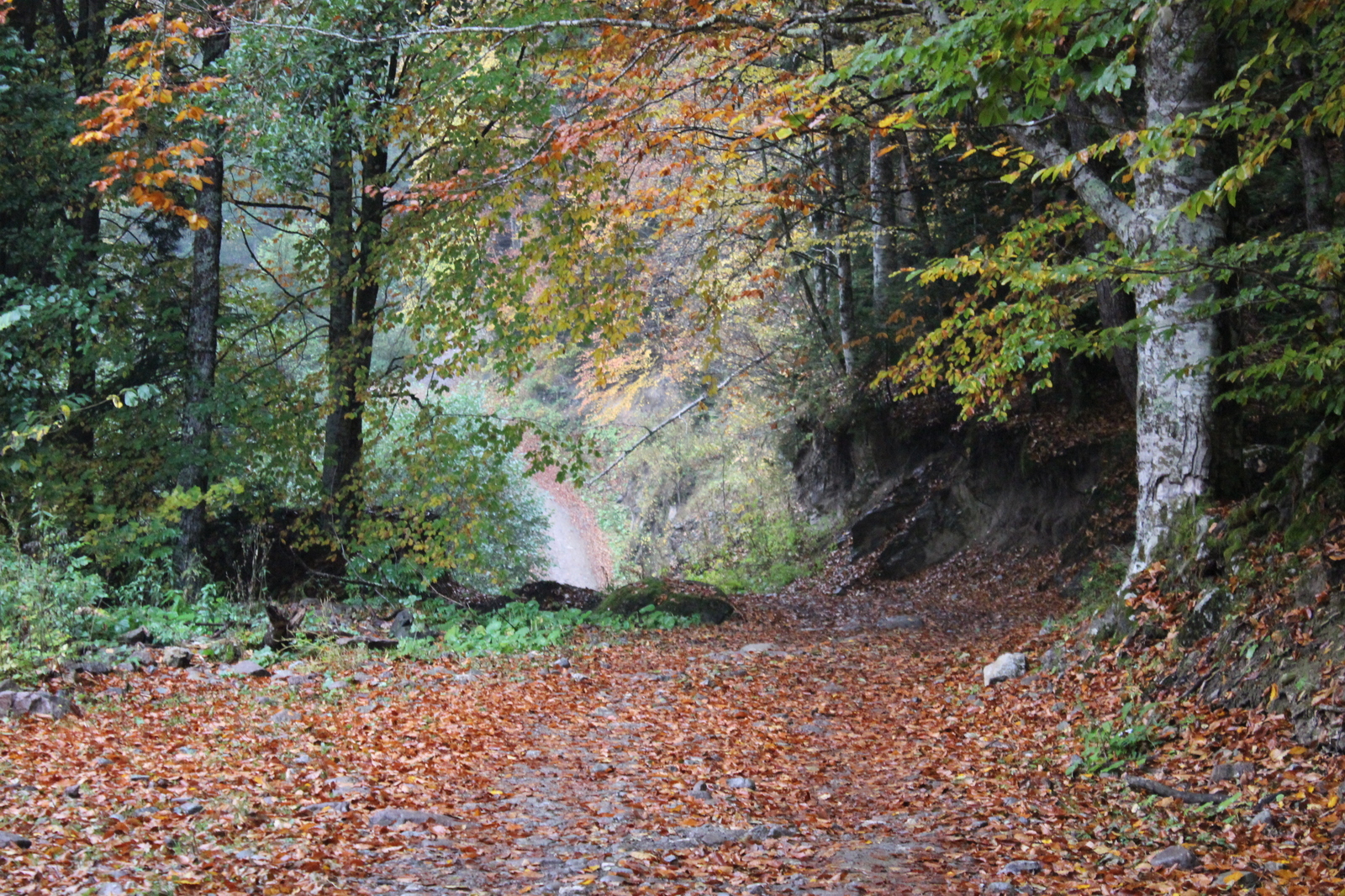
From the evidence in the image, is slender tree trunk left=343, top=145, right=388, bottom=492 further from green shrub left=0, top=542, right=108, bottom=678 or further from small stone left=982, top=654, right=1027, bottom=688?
small stone left=982, top=654, right=1027, bottom=688

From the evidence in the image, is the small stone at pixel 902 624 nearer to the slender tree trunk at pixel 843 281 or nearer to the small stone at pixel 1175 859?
the slender tree trunk at pixel 843 281

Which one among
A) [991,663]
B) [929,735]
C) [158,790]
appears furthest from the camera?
[991,663]

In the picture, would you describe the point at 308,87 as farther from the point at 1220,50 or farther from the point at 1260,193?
→ the point at 1260,193

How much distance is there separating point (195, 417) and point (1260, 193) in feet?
39.3

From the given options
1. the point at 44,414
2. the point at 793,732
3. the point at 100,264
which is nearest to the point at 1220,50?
the point at 793,732

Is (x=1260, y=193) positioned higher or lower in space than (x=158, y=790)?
higher

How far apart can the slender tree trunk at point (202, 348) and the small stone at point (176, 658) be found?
325 cm

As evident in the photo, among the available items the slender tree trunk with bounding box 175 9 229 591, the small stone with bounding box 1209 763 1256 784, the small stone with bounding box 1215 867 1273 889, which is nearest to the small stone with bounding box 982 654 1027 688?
the small stone with bounding box 1209 763 1256 784

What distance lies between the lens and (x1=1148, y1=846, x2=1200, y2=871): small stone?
12.6ft

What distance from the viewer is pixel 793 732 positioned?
672 centimetres

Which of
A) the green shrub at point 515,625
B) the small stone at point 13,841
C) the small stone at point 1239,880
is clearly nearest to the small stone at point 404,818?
the small stone at point 13,841

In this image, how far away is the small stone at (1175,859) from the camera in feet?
12.6

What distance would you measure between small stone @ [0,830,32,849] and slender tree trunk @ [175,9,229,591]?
7.20 metres

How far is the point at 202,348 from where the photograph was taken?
11.1 m
